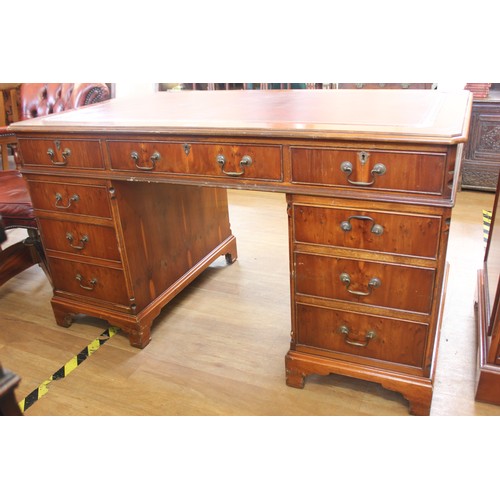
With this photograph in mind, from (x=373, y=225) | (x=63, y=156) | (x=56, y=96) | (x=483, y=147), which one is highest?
(x=56, y=96)

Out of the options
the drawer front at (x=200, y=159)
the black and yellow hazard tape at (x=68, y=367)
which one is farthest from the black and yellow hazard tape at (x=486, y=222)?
Result: the black and yellow hazard tape at (x=68, y=367)

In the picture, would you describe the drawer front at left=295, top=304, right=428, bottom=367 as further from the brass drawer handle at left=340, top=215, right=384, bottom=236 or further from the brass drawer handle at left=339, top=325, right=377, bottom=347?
A: the brass drawer handle at left=340, top=215, right=384, bottom=236

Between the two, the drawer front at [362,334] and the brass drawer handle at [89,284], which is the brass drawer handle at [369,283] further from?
the brass drawer handle at [89,284]

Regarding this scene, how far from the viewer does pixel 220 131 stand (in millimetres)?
→ 1368

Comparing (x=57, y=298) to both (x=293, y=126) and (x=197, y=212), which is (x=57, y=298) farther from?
(x=293, y=126)

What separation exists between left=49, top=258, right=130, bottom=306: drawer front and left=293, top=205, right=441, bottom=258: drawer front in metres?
0.82

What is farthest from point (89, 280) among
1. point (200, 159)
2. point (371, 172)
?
point (371, 172)

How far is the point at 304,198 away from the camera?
4.50ft

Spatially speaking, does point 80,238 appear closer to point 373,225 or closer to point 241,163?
point 241,163

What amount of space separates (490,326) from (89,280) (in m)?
1.52

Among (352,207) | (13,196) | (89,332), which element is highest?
(352,207)
